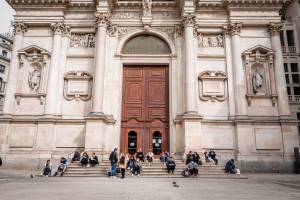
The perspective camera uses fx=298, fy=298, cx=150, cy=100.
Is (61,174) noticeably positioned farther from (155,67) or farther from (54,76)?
(155,67)

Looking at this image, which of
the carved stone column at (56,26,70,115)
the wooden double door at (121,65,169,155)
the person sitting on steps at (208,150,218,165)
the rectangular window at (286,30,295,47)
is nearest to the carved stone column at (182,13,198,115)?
the wooden double door at (121,65,169,155)

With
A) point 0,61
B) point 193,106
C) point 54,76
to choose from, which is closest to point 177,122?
point 193,106

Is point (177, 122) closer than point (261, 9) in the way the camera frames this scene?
Yes

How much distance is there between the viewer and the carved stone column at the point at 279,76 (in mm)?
23409

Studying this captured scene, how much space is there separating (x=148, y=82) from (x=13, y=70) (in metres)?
11.2

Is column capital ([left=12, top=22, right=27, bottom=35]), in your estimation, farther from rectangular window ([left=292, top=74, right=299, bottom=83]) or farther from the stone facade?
rectangular window ([left=292, top=74, right=299, bottom=83])

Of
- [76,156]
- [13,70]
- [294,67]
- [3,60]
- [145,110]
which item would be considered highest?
[3,60]

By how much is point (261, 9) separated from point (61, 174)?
20.7 m

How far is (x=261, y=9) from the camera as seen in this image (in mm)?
25500

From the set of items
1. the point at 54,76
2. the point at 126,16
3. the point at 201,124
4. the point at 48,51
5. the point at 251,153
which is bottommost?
the point at 251,153

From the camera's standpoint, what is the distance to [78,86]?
80.4ft

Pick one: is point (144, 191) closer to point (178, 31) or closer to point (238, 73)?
point (238, 73)

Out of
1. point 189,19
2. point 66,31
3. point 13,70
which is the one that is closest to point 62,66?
point 66,31

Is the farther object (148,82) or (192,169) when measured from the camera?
(148,82)
